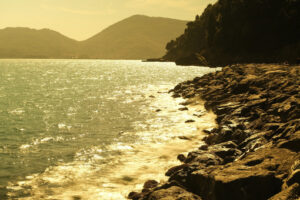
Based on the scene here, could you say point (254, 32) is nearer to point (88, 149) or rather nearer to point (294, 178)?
point (88, 149)

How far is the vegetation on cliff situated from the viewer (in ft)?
277

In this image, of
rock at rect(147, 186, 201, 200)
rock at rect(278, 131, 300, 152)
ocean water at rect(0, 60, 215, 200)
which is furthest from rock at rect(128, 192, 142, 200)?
rock at rect(278, 131, 300, 152)

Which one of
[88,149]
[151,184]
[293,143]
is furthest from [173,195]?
[88,149]

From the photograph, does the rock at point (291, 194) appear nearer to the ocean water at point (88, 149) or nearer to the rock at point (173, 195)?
the rock at point (173, 195)

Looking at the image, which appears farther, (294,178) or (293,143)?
(293,143)

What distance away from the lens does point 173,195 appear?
Result: 34.4ft

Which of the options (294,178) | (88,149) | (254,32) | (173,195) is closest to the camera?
(294,178)

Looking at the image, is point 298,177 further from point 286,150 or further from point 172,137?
point 172,137

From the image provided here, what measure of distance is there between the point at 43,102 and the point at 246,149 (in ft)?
120

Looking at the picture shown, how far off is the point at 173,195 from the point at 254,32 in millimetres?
97538

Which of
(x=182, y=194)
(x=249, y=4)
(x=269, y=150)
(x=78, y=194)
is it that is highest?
(x=249, y=4)

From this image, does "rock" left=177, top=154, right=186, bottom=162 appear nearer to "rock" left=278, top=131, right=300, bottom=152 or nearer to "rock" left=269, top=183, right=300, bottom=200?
"rock" left=278, top=131, right=300, bottom=152

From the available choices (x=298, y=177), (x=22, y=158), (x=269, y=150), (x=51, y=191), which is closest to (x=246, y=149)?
(x=269, y=150)

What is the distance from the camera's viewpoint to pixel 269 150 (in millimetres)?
11125
